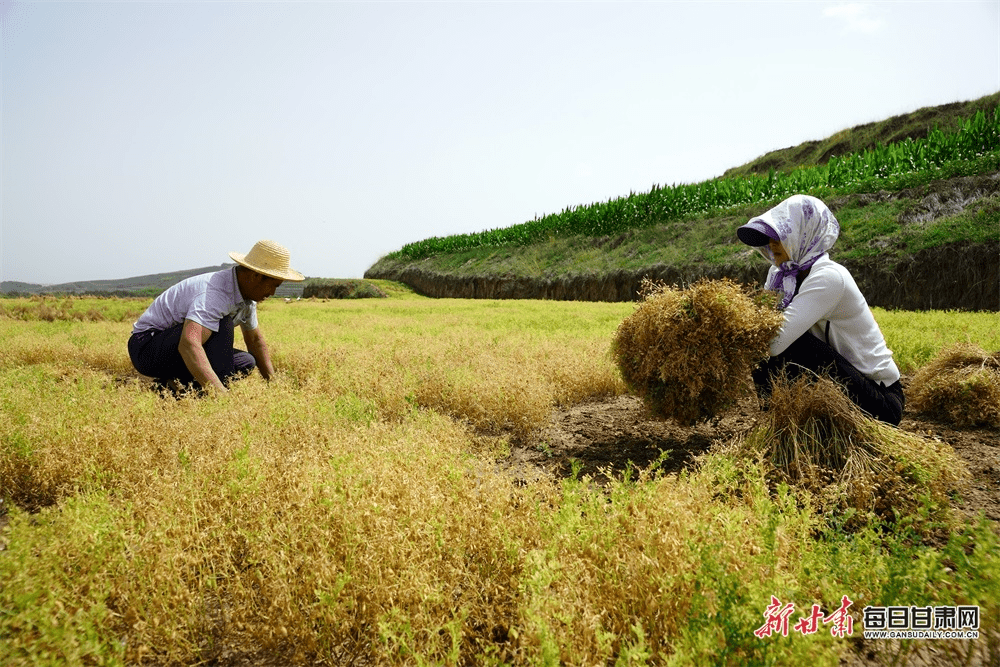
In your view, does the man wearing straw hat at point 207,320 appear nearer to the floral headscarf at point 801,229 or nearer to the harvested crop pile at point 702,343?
the harvested crop pile at point 702,343

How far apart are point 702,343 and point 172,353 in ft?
15.0

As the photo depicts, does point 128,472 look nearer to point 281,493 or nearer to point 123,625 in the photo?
point 281,493

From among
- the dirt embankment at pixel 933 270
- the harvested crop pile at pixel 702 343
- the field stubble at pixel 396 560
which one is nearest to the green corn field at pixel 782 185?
the dirt embankment at pixel 933 270

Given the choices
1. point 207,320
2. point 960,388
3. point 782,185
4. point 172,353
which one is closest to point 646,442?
point 960,388

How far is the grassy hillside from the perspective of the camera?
12.5 m

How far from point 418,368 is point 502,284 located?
21.8 m

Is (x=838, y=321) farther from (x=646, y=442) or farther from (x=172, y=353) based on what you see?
(x=172, y=353)

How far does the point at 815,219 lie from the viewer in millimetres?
3430

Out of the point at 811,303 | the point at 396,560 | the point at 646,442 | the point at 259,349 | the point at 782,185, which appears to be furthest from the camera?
the point at 782,185

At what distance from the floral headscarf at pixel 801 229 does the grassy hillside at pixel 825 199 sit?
10258 mm

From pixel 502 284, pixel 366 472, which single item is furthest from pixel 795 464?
pixel 502 284

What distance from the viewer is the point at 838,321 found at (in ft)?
11.4

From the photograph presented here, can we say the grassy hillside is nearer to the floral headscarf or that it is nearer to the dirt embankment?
the dirt embankment

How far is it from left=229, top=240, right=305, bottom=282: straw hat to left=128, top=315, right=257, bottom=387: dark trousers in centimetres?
70
